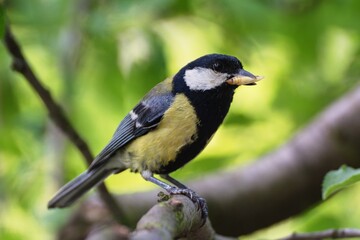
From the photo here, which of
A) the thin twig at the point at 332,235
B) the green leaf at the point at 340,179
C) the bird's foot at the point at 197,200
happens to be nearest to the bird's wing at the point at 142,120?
the bird's foot at the point at 197,200

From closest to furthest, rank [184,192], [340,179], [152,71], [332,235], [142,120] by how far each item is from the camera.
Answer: [340,179]
[332,235]
[184,192]
[142,120]
[152,71]

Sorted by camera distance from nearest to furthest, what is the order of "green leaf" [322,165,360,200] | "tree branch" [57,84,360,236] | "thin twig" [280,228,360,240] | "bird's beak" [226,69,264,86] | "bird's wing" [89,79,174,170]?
"green leaf" [322,165,360,200] → "thin twig" [280,228,360,240] → "bird's beak" [226,69,264,86] → "bird's wing" [89,79,174,170] → "tree branch" [57,84,360,236]

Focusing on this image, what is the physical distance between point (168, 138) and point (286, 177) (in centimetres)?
76

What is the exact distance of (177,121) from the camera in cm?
211

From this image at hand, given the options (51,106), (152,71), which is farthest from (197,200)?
(152,71)

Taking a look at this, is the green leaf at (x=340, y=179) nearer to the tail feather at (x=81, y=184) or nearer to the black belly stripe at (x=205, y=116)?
the black belly stripe at (x=205, y=116)

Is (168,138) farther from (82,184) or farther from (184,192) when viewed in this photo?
(82,184)

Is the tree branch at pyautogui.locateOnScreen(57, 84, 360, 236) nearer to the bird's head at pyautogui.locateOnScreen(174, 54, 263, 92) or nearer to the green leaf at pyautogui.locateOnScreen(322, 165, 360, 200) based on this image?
the bird's head at pyautogui.locateOnScreen(174, 54, 263, 92)

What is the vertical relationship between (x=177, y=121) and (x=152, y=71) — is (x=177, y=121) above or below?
below

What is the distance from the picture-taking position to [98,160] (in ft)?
7.21

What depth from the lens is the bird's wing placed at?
219cm

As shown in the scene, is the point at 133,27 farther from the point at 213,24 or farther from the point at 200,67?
the point at 200,67

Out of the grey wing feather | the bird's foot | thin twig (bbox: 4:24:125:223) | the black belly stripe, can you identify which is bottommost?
the bird's foot

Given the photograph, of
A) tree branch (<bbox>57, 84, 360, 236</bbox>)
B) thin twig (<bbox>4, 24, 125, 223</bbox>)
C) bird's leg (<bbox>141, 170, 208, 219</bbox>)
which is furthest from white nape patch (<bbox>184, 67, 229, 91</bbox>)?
tree branch (<bbox>57, 84, 360, 236</bbox>)
